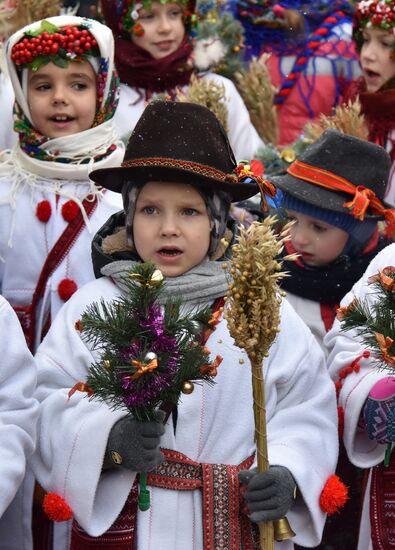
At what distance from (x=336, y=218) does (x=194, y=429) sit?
1.59 metres

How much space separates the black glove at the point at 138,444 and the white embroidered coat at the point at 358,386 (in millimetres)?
889

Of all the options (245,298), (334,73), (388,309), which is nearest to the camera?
(245,298)

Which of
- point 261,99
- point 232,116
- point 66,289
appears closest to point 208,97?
point 232,116

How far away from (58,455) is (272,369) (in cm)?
78

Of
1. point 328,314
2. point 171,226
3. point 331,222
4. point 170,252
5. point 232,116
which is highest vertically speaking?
point 171,226

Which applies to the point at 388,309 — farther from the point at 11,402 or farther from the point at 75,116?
the point at 75,116

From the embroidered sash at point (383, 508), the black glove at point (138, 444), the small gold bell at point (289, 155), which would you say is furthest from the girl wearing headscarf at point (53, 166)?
the embroidered sash at point (383, 508)

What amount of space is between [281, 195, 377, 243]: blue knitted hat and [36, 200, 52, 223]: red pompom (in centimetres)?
101

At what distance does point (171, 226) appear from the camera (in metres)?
4.31

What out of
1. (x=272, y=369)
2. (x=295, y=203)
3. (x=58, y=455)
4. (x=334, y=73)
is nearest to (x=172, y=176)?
(x=272, y=369)

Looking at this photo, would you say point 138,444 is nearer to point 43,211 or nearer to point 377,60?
point 43,211

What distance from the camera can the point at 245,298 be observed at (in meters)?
3.54

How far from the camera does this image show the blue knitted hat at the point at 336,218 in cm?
550

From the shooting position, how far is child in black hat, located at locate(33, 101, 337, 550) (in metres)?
4.14
